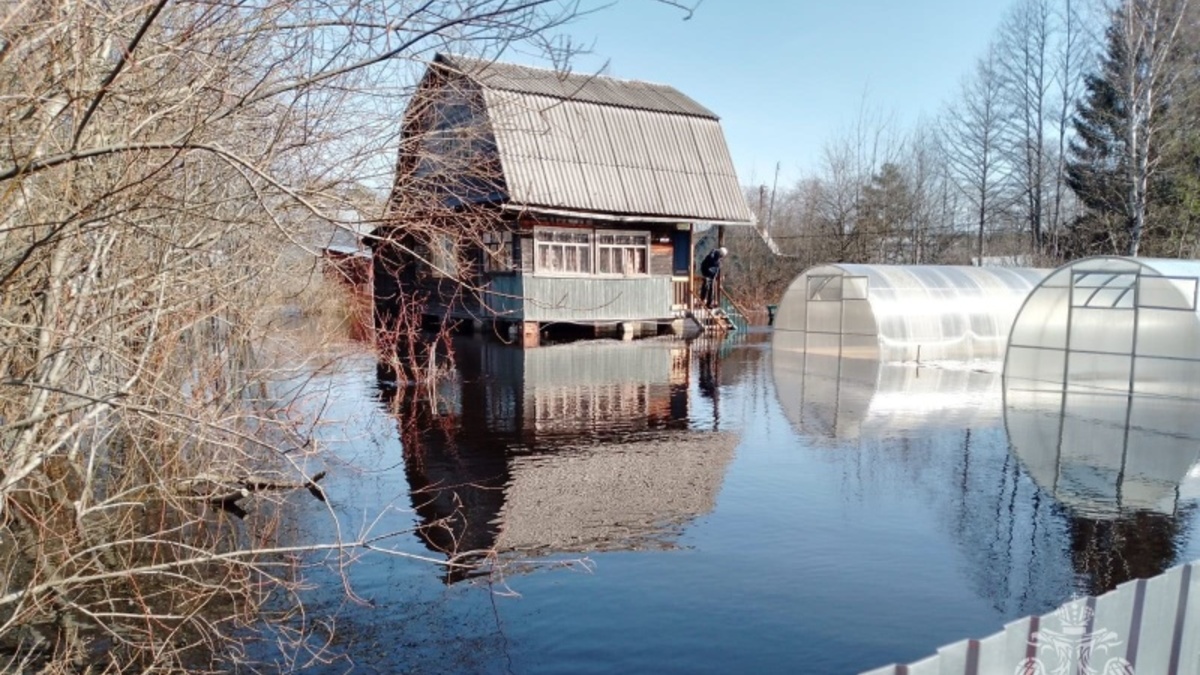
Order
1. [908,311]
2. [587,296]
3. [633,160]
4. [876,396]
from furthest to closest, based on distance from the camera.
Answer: [633,160] < [587,296] < [908,311] < [876,396]

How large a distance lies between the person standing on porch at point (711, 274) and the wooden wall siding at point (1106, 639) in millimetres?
22914

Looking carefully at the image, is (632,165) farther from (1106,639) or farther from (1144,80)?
(1106,639)

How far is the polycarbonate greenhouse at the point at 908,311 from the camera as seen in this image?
65.4 feet

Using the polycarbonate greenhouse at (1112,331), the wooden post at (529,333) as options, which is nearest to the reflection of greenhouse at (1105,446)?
the polycarbonate greenhouse at (1112,331)

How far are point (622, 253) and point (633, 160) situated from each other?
2819mm

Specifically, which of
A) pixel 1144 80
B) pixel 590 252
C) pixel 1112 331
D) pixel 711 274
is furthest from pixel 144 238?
pixel 1144 80

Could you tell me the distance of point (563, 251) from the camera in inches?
931

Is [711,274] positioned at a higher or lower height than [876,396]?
higher

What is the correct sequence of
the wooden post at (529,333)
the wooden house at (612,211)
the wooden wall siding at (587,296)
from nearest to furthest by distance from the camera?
the wooden post at (529,333), the wooden wall siding at (587,296), the wooden house at (612,211)

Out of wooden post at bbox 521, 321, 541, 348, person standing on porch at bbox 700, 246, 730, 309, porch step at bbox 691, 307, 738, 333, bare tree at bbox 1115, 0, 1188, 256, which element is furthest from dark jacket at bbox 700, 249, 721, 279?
bare tree at bbox 1115, 0, 1188, 256

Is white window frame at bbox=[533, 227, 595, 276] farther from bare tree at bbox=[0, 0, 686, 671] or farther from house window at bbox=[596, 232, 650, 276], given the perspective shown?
bare tree at bbox=[0, 0, 686, 671]

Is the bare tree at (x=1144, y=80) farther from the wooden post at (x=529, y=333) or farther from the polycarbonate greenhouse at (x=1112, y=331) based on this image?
the wooden post at (x=529, y=333)

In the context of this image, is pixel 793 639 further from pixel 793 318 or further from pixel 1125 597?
pixel 793 318

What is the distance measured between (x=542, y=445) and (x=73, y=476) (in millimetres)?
5063
